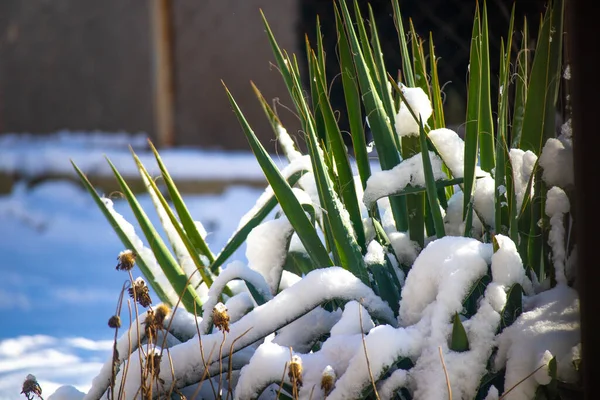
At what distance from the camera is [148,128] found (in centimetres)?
704

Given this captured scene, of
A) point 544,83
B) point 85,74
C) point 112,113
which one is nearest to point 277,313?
point 544,83

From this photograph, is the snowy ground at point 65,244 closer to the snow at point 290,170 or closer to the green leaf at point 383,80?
the snow at point 290,170

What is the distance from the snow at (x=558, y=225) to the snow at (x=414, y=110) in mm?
249

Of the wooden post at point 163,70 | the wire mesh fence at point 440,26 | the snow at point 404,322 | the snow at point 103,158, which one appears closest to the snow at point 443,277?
the snow at point 404,322

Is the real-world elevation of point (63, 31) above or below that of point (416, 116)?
above

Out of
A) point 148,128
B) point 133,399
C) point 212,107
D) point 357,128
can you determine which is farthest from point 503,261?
point 148,128

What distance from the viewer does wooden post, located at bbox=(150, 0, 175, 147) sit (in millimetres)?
5969

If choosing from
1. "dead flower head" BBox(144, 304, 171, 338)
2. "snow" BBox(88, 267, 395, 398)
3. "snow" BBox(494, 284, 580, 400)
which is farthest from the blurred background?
"snow" BBox(494, 284, 580, 400)

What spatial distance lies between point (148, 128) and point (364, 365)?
6251 mm

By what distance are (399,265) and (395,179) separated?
0.16 metres

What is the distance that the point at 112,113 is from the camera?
7008mm

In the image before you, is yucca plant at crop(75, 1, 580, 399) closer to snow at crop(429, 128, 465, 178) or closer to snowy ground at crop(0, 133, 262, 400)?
snow at crop(429, 128, 465, 178)

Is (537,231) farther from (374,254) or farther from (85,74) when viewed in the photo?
(85,74)

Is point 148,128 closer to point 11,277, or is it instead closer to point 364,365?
point 11,277
